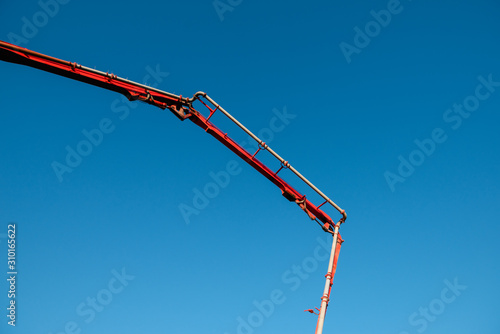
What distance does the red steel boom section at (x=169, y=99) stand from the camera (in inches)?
457

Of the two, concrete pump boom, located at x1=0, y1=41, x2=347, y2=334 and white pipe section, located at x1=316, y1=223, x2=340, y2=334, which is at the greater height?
concrete pump boom, located at x1=0, y1=41, x2=347, y2=334

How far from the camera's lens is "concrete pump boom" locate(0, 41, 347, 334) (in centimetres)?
1171

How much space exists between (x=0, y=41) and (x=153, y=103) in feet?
15.4

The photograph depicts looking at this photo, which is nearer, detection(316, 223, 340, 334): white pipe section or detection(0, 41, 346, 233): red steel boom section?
detection(0, 41, 346, 233): red steel boom section

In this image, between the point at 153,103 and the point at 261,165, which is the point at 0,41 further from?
the point at 261,165

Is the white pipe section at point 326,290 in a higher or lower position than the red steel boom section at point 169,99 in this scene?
lower

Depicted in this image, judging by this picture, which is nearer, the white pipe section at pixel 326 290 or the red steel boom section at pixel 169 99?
the red steel boom section at pixel 169 99

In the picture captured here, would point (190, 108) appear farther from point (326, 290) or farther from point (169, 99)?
point (326, 290)

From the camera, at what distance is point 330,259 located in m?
14.9

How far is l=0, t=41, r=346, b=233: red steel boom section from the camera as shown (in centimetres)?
1161

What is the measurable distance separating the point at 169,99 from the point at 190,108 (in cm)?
82

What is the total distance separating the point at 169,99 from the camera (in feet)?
44.8

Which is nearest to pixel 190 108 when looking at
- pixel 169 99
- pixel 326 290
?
pixel 169 99

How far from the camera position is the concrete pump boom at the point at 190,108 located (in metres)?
11.7
